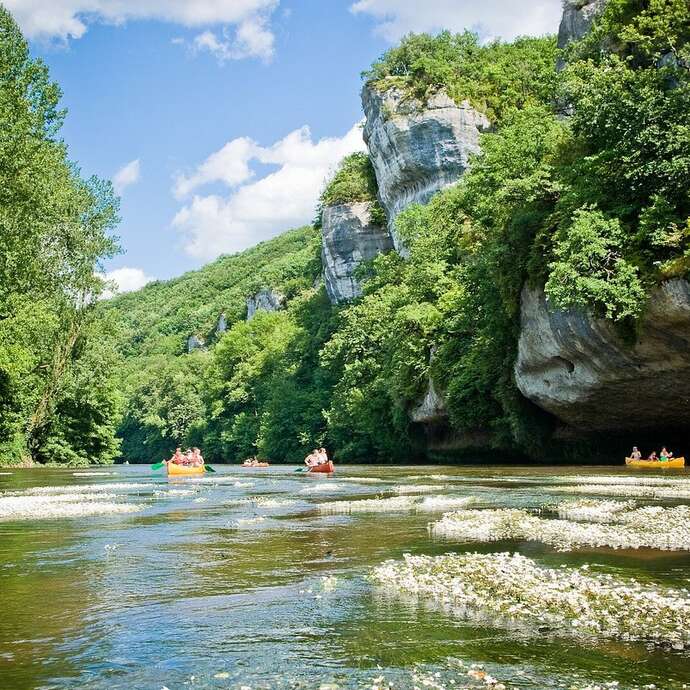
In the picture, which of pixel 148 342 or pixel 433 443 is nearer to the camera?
pixel 433 443

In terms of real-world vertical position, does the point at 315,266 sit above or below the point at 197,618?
above

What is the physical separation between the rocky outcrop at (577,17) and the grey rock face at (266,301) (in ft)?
287

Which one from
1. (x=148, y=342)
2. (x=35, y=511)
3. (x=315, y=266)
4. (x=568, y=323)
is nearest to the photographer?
(x=35, y=511)

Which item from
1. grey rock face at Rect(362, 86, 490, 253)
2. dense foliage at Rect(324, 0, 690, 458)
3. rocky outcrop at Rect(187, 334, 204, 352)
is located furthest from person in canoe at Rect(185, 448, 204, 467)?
rocky outcrop at Rect(187, 334, 204, 352)

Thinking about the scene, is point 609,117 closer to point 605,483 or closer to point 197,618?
point 605,483

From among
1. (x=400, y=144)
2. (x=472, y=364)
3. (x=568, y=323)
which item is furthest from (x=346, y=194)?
(x=568, y=323)

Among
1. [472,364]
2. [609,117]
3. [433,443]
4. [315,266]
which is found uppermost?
[315,266]

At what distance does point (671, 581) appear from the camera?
877 centimetres

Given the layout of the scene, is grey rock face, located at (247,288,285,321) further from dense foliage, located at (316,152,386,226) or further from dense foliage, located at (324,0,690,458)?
dense foliage, located at (324,0,690,458)

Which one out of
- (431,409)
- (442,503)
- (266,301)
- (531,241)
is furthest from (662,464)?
(266,301)

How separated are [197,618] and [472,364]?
41.7m

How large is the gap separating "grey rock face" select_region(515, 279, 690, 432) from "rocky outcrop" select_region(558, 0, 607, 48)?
20.8 metres

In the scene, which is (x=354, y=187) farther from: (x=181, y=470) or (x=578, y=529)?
(x=578, y=529)

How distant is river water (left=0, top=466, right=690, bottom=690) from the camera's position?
595cm
